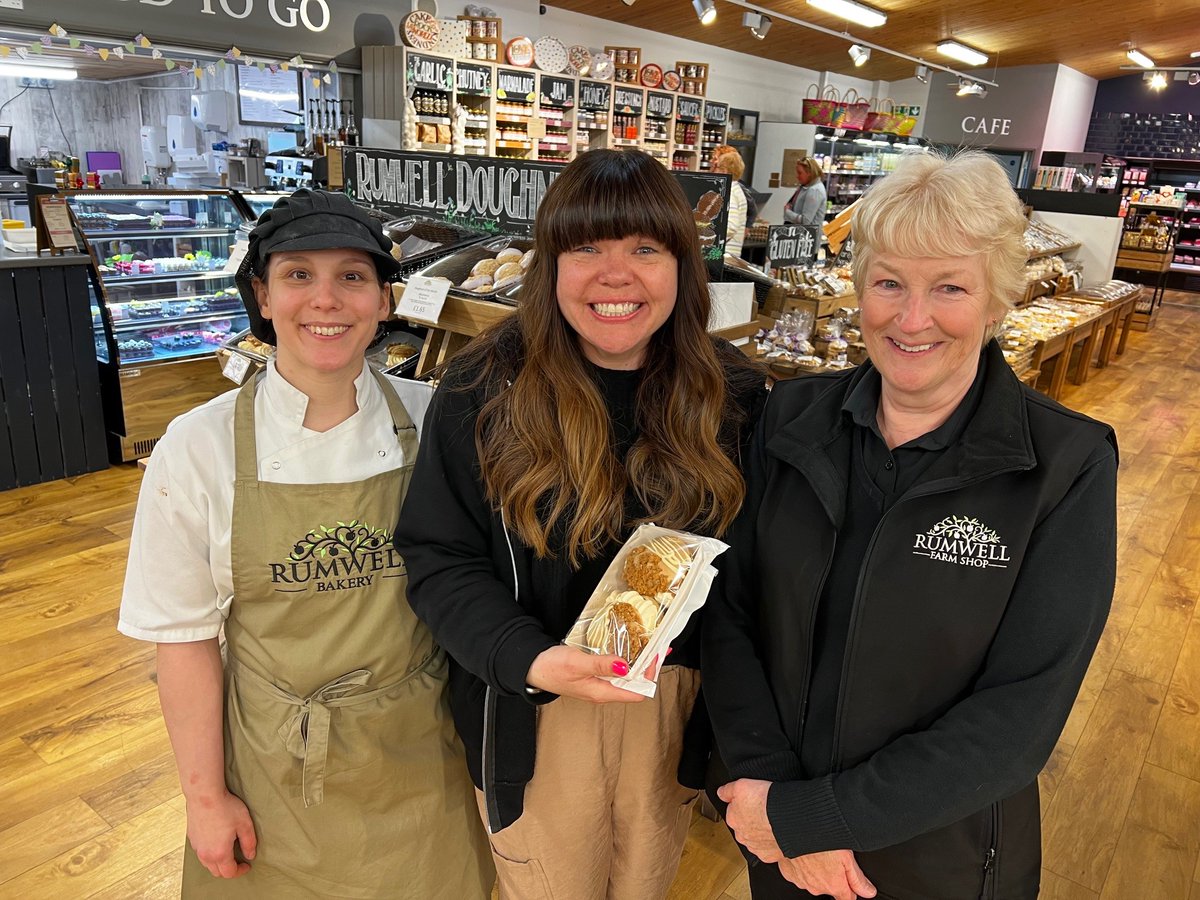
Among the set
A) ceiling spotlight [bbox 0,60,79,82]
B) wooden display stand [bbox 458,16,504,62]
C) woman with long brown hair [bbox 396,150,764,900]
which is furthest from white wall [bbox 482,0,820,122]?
woman with long brown hair [bbox 396,150,764,900]

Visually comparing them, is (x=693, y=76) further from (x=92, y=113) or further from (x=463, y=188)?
(x=463, y=188)

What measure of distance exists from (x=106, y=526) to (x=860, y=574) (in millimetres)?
3972

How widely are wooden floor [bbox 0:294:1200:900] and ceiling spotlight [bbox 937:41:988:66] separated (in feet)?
31.6

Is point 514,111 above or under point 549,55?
under

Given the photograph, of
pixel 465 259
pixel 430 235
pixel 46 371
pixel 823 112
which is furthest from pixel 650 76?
pixel 465 259

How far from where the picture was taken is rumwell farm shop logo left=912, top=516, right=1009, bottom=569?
3.75ft

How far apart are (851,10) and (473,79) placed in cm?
419

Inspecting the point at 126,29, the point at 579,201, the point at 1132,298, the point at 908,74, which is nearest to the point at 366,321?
the point at 579,201

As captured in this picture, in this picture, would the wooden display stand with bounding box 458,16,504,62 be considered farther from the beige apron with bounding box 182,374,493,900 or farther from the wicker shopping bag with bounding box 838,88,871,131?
the beige apron with bounding box 182,374,493,900

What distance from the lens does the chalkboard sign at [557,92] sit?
8.93m

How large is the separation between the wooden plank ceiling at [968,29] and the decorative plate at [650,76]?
2.17ft

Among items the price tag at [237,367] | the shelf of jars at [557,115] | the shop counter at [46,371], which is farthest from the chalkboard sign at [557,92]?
the price tag at [237,367]

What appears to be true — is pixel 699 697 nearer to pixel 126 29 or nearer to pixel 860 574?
pixel 860 574

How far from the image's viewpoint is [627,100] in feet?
32.7
